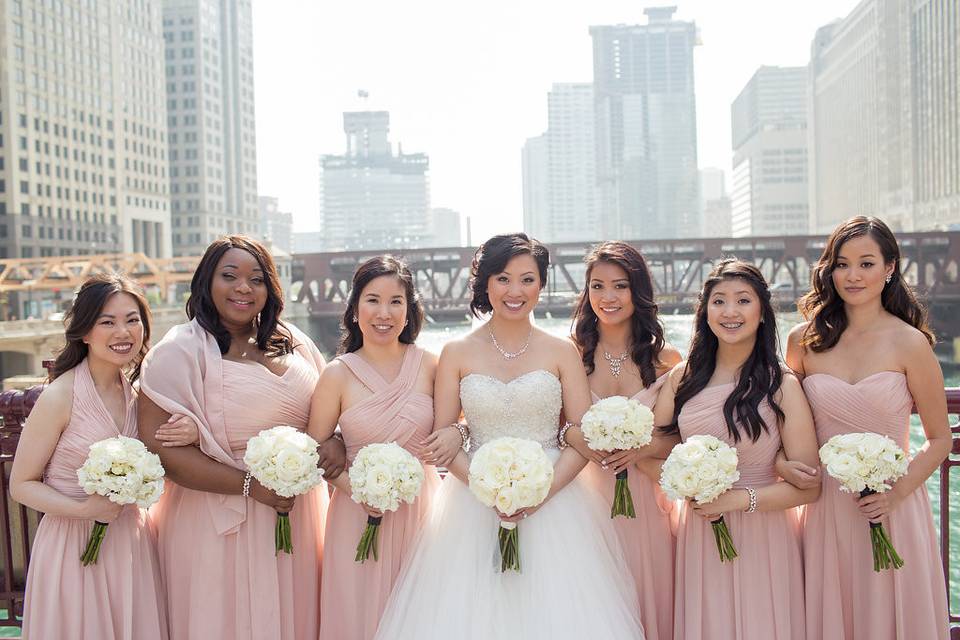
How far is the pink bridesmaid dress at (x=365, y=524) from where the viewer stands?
14.3 feet

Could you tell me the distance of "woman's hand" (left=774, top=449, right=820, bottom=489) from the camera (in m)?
4.03

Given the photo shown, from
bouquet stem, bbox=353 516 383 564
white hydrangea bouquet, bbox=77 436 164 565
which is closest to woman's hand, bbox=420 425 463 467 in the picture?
bouquet stem, bbox=353 516 383 564

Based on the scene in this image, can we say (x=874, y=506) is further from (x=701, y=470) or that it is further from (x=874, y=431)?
(x=701, y=470)

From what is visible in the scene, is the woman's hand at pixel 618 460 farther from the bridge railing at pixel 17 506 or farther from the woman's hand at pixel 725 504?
the bridge railing at pixel 17 506

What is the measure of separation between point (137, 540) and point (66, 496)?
1.40 ft

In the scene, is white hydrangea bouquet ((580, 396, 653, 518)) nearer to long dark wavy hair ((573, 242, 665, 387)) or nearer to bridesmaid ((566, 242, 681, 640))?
bridesmaid ((566, 242, 681, 640))

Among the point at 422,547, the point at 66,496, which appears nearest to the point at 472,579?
the point at 422,547

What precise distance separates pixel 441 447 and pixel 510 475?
0.53 meters

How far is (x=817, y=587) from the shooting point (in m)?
4.20

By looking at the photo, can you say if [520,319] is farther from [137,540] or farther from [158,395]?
[137,540]

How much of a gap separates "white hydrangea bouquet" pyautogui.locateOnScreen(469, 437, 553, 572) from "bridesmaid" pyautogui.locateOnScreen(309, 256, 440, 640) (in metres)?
0.61

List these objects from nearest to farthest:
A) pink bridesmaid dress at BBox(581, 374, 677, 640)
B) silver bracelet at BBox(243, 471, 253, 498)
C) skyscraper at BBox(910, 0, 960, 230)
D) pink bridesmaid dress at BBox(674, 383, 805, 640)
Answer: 1. pink bridesmaid dress at BBox(674, 383, 805, 640)
2. silver bracelet at BBox(243, 471, 253, 498)
3. pink bridesmaid dress at BBox(581, 374, 677, 640)
4. skyscraper at BBox(910, 0, 960, 230)

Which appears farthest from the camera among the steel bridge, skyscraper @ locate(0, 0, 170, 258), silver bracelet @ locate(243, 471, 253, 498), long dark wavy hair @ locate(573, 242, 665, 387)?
skyscraper @ locate(0, 0, 170, 258)

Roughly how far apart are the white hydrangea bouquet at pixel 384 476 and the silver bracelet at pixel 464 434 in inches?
16.6
